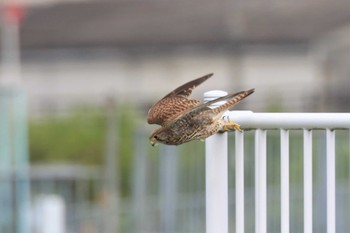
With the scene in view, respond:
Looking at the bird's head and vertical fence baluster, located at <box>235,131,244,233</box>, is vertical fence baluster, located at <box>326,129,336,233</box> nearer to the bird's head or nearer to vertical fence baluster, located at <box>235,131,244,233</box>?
vertical fence baluster, located at <box>235,131,244,233</box>

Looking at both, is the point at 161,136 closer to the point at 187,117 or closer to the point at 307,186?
the point at 187,117

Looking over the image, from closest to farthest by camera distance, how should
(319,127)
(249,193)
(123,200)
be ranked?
(319,127), (249,193), (123,200)

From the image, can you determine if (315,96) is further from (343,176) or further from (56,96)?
(343,176)

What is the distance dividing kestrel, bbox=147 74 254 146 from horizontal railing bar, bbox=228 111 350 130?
39 millimetres

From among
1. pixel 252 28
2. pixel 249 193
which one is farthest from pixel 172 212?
pixel 252 28

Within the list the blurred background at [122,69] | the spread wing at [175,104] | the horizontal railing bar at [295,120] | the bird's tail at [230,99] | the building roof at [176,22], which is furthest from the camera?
the building roof at [176,22]

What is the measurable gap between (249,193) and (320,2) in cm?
1811

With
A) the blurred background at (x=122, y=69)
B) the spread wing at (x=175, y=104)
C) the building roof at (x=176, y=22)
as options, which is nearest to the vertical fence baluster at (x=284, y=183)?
the spread wing at (x=175, y=104)

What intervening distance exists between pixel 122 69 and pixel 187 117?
23794 mm

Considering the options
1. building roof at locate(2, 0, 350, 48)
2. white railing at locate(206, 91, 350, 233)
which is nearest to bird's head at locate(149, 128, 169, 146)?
white railing at locate(206, 91, 350, 233)

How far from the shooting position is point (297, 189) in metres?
7.03

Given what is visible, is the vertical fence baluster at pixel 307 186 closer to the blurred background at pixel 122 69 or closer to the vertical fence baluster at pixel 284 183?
the vertical fence baluster at pixel 284 183

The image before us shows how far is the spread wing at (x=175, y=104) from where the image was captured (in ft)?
10.1

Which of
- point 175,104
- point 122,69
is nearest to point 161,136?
point 175,104
